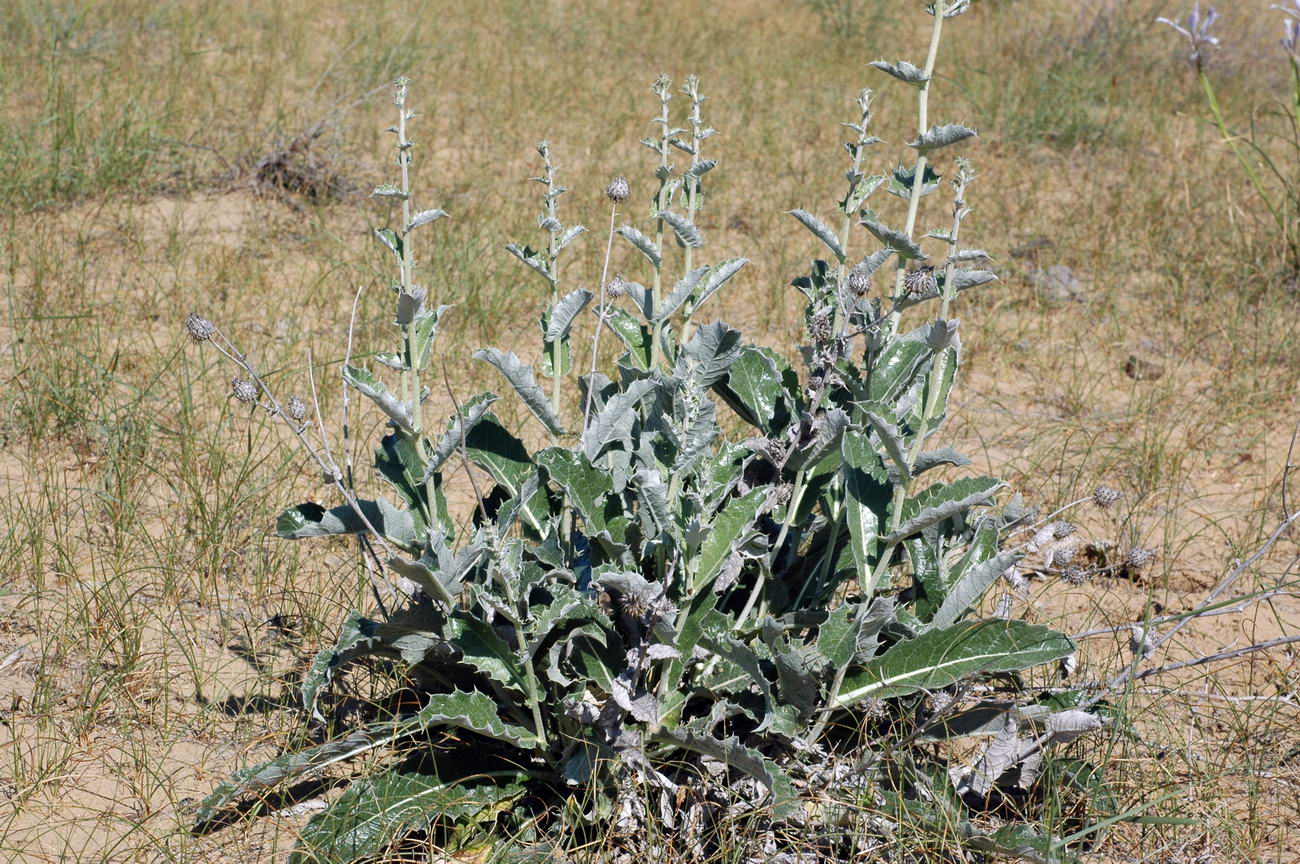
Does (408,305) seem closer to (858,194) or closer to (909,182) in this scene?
(858,194)

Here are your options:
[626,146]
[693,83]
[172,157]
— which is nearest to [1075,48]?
[626,146]

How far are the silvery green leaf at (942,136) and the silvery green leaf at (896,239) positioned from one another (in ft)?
0.45

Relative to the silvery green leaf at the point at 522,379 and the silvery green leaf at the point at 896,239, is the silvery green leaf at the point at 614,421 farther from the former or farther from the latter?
the silvery green leaf at the point at 896,239

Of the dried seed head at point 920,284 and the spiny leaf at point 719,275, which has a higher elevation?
the dried seed head at point 920,284

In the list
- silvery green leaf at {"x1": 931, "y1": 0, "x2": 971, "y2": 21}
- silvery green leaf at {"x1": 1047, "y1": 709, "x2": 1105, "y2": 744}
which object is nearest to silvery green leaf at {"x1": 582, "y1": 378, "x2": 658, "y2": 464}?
silvery green leaf at {"x1": 931, "y1": 0, "x2": 971, "y2": 21}

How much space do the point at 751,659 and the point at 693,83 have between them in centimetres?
102

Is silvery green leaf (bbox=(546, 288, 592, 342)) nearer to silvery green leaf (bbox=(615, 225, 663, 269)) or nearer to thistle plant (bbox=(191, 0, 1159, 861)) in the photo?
thistle plant (bbox=(191, 0, 1159, 861))

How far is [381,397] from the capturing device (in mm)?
1803

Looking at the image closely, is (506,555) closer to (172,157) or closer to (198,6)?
(172,157)

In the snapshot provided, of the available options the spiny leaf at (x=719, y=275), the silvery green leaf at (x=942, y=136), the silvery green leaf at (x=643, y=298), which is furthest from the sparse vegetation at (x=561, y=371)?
the silvery green leaf at (x=942, y=136)

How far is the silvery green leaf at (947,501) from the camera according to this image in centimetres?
189

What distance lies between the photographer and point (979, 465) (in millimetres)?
3871

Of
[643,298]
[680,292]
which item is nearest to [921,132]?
[680,292]

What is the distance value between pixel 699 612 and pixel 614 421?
1.21ft
